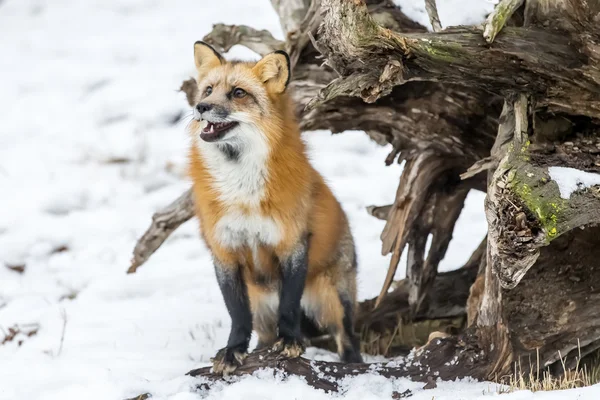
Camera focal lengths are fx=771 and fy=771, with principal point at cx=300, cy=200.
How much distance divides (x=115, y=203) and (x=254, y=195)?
6.15m

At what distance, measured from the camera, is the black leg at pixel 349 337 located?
7210 mm

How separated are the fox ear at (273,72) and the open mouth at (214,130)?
1.84ft

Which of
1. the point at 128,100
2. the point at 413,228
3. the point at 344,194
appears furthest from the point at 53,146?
the point at 413,228

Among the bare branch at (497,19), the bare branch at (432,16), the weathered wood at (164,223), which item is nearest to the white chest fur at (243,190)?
the bare branch at (432,16)

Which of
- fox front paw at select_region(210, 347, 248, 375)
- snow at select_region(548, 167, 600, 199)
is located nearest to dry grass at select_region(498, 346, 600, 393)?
snow at select_region(548, 167, 600, 199)

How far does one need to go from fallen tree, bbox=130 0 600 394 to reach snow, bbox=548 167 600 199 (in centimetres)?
5

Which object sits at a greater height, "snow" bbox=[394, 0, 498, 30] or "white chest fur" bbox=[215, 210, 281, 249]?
"snow" bbox=[394, 0, 498, 30]

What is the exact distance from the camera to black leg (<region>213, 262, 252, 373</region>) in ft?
20.3

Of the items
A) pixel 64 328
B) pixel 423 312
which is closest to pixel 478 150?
pixel 423 312

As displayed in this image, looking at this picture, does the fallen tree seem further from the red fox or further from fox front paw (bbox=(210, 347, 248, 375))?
the red fox

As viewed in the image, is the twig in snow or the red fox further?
the twig in snow

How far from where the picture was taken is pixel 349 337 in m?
7.25

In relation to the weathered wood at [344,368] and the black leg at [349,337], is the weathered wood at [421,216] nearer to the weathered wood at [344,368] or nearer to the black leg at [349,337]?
the black leg at [349,337]

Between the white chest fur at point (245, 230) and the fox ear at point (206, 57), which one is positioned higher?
the fox ear at point (206, 57)
